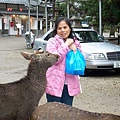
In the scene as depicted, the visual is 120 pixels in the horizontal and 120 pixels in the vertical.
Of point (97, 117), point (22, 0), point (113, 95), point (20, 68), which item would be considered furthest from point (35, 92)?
point (22, 0)

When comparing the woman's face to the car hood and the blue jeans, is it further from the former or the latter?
the car hood

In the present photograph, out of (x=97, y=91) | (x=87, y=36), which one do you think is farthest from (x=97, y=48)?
(x=97, y=91)

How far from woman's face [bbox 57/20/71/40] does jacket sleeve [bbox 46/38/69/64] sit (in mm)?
125

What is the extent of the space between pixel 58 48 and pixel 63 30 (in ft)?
0.87

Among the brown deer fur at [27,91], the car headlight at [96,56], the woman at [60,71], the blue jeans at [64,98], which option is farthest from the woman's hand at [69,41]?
the car headlight at [96,56]

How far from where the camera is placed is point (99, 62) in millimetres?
11812

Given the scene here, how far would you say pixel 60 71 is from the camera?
4.78 metres

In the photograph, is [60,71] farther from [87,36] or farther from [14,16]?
[14,16]

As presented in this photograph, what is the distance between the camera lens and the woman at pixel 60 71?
15.7 feet

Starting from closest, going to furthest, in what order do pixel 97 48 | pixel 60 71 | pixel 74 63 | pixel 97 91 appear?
pixel 74 63 < pixel 60 71 < pixel 97 91 < pixel 97 48

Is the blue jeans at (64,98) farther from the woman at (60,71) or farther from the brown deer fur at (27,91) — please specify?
the brown deer fur at (27,91)

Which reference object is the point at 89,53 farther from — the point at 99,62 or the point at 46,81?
the point at 46,81

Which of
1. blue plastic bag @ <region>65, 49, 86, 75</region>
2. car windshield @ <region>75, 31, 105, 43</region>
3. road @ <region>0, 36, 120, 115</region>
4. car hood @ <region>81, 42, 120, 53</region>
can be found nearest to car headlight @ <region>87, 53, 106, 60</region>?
car hood @ <region>81, 42, 120, 53</region>

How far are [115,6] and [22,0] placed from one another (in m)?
37.8
